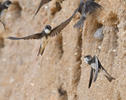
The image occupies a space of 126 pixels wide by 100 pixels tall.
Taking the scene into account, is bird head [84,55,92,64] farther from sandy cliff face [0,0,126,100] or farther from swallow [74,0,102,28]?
swallow [74,0,102,28]

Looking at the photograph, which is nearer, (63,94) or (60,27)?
(60,27)

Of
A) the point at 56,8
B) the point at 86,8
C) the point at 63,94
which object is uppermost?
the point at 86,8

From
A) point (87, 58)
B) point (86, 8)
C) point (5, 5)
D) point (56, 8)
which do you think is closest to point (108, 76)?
point (87, 58)

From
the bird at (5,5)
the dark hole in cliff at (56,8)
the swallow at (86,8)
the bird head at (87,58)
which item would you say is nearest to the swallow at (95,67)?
the bird head at (87,58)

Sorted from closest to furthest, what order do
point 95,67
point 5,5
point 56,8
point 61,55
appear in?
point 95,67 < point 61,55 < point 56,8 < point 5,5

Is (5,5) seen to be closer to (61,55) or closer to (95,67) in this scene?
(61,55)

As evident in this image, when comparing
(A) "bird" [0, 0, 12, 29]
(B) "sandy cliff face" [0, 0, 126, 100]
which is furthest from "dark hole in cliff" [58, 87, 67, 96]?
(A) "bird" [0, 0, 12, 29]

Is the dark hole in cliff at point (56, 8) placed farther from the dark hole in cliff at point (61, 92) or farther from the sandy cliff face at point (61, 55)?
the dark hole in cliff at point (61, 92)

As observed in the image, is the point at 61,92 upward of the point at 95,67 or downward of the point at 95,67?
downward
